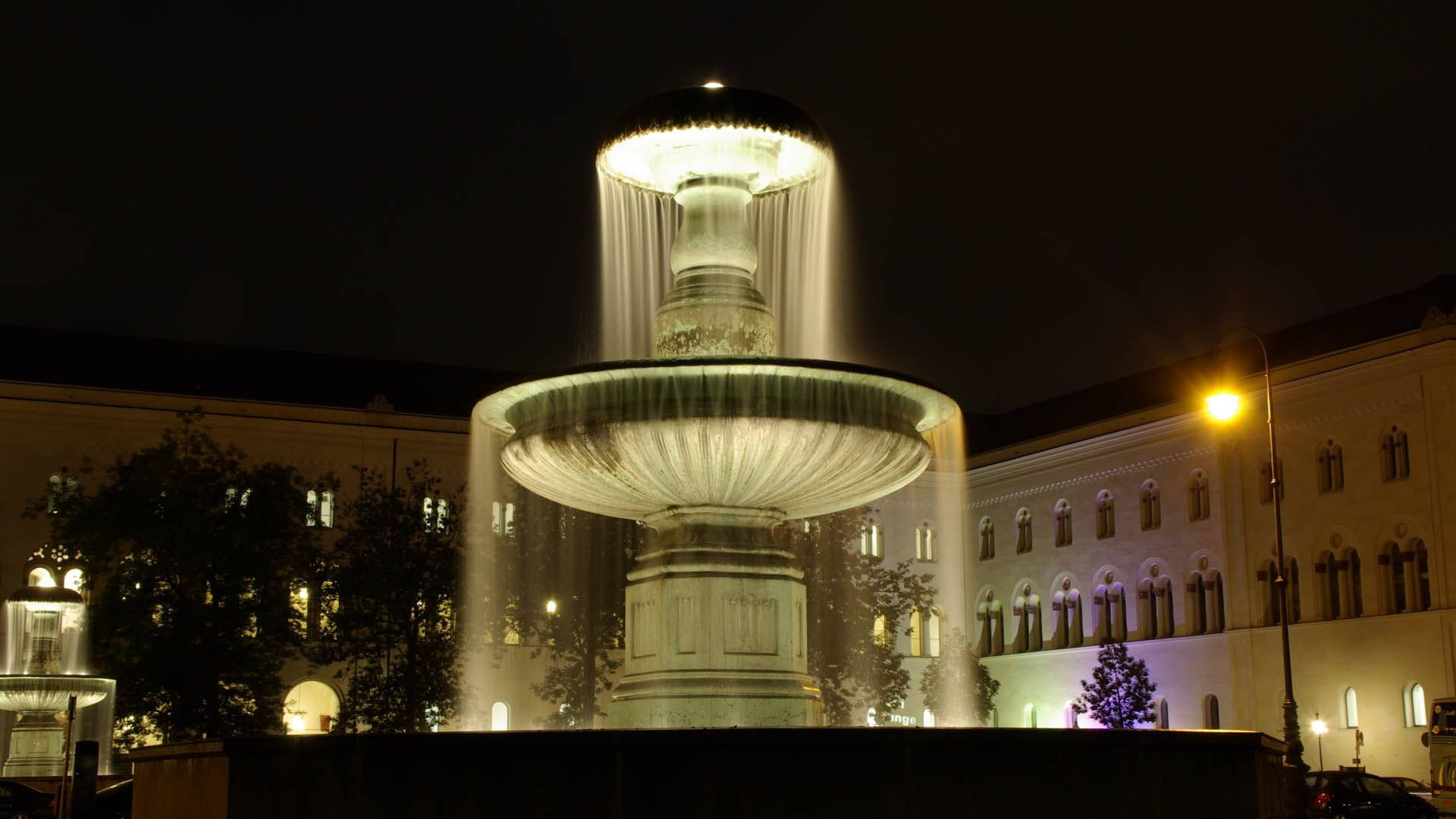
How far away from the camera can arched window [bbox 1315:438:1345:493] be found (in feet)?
146

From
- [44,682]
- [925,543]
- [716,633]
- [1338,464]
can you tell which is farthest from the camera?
[925,543]

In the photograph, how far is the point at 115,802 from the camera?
22.0 m

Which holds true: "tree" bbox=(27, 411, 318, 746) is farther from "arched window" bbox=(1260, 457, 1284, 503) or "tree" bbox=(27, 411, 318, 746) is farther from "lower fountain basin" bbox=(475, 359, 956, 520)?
"lower fountain basin" bbox=(475, 359, 956, 520)

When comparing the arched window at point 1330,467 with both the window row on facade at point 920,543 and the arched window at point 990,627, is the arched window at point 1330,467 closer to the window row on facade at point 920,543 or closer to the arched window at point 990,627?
the arched window at point 990,627

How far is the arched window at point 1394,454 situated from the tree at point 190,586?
86.3 feet

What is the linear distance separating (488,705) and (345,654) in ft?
31.5

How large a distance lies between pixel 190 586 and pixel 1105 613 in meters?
27.4

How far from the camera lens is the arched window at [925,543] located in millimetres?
62469

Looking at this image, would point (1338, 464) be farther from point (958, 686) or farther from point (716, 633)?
point (716, 633)

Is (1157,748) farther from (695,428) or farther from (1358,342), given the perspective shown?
(1358,342)

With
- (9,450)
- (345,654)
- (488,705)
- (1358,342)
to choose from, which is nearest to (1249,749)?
(345,654)

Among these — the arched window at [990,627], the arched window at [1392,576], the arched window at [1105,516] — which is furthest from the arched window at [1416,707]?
the arched window at [990,627]

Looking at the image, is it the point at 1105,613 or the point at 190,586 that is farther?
the point at 1105,613

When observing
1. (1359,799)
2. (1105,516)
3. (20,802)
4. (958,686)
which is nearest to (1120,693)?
(958,686)
